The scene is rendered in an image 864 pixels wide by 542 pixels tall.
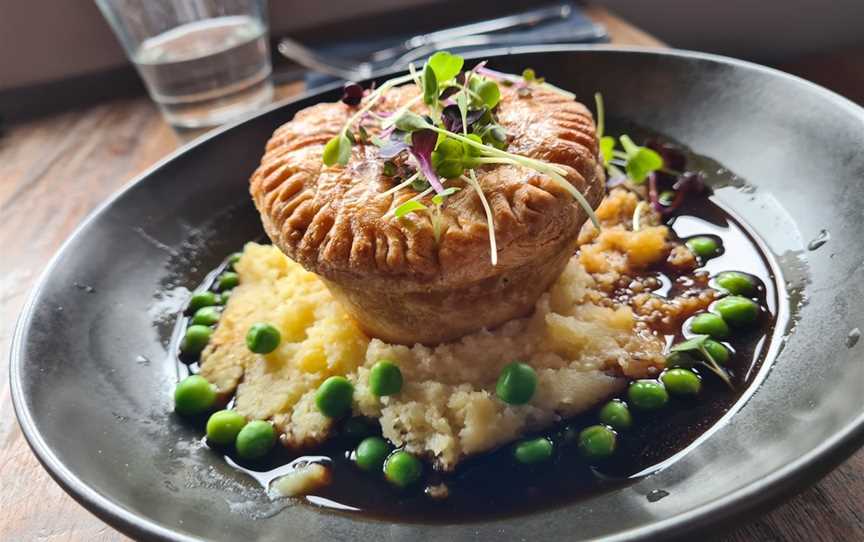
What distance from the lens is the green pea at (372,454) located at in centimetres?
226

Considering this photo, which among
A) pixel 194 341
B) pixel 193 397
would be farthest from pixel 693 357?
pixel 194 341

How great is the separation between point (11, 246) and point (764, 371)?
3609 millimetres

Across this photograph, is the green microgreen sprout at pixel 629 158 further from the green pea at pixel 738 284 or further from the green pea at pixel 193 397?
the green pea at pixel 193 397

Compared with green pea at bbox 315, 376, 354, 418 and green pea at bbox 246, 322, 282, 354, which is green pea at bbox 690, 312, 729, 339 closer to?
green pea at bbox 315, 376, 354, 418

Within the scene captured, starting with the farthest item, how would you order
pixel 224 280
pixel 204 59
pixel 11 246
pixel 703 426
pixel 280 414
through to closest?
pixel 204 59, pixel 11 246, pixel 224 280, pixel 280 414, pixel 703 426

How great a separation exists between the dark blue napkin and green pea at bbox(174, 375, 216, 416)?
8.12 feet

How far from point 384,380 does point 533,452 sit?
0.52m

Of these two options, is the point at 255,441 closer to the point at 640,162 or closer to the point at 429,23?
the point at 640,162

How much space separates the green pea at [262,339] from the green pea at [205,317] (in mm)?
302

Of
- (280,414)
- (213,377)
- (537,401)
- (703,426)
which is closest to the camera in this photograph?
(703,426)

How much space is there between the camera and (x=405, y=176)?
2436mm

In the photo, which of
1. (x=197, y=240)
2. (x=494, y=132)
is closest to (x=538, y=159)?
(x=494, y=132)

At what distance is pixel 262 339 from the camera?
8.68 feet

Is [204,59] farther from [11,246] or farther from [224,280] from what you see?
[224,280]
